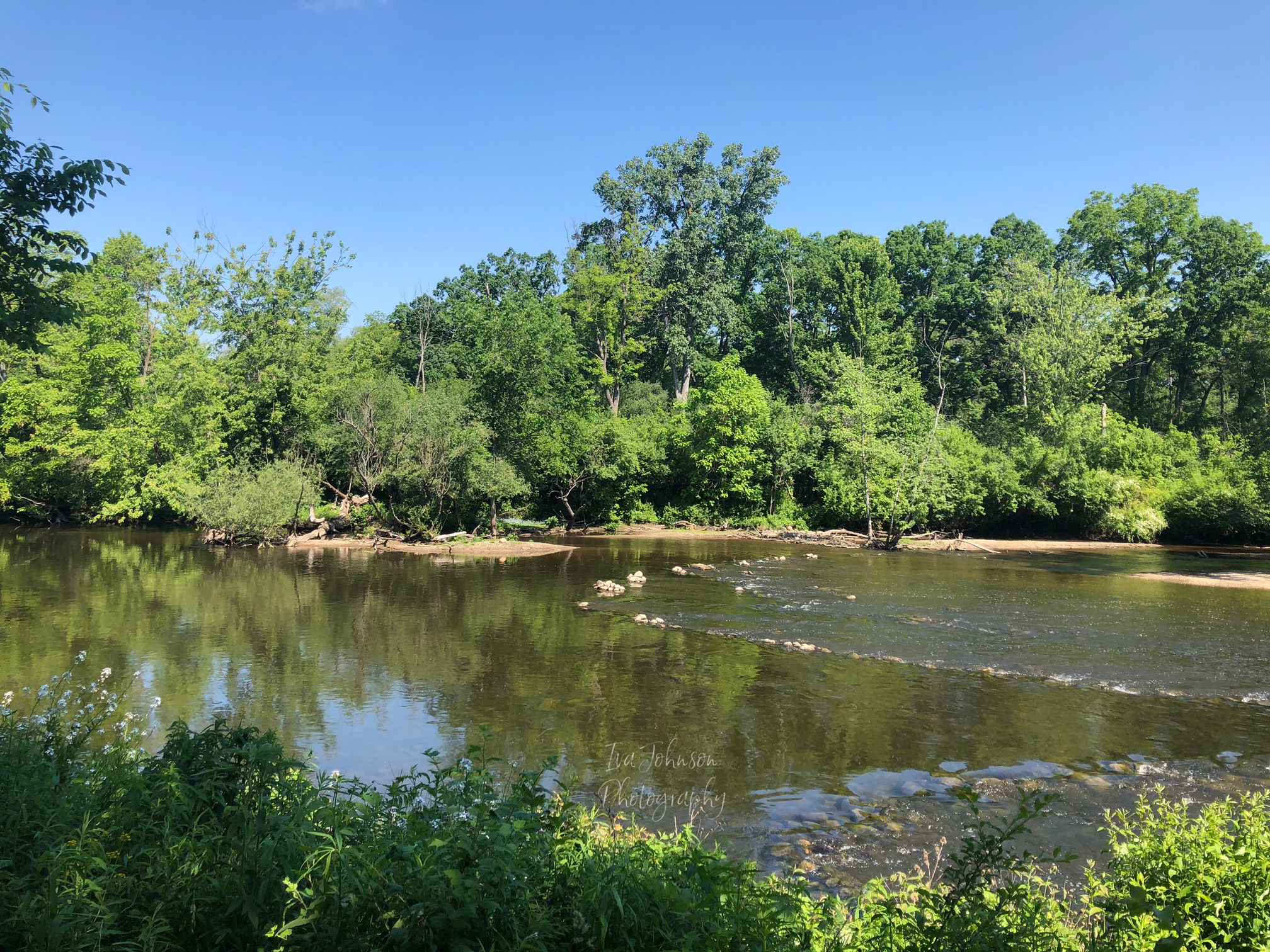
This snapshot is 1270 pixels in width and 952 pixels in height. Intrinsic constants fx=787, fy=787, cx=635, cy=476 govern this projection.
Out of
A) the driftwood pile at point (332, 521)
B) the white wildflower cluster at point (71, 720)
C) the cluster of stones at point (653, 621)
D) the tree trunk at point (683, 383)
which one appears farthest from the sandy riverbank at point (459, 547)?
the tree trunk at point (683, 383)

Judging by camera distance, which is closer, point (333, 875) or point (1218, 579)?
point (333, 875)

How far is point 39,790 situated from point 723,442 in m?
42.4

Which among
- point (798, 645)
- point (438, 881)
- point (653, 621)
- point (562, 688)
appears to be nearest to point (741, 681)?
point (798, 645)

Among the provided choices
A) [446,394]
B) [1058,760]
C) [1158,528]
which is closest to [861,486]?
[1158,528]

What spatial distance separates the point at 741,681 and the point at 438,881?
11.9 meters

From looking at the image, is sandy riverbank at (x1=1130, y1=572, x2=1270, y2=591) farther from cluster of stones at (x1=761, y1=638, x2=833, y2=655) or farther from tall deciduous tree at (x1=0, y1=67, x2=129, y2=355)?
tall deciduous tree at (x1=0, y1=67, x2=129, y2=355)

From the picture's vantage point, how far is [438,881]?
3.59 meters

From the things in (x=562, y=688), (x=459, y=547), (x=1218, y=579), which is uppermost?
(x=459, y=547)

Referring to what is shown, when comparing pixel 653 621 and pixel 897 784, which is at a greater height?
pixel 653 621

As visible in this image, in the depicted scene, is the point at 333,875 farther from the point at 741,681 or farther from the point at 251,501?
the point at 251,501

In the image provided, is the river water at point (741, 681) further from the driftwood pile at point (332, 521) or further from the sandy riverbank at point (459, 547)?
the driftwood pile at point (332, 521)

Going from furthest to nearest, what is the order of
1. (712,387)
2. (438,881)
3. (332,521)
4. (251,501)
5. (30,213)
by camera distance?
(712,387)
(332,521)
(251,501)
(30,213)
(438,881)

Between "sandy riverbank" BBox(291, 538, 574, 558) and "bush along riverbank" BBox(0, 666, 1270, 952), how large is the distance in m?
29.5

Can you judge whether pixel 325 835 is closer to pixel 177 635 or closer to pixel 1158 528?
pixel 177 635
